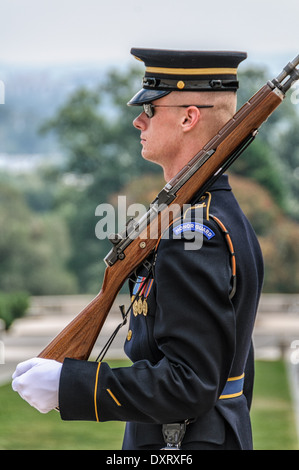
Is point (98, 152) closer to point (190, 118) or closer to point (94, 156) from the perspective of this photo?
point (94, 156)

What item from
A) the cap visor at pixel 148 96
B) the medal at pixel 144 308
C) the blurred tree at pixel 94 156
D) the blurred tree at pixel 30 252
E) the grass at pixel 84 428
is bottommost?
the medal at pixel 144 308

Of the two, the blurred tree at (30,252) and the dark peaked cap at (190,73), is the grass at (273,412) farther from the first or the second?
the blurred tree at (30,252)

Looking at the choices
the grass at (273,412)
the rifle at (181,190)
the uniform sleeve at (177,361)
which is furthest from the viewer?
the grass at (273,412)

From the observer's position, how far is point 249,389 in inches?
106

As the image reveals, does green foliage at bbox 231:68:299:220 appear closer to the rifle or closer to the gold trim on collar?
the gold trim on collar

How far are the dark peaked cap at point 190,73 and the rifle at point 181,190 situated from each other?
0.14 meters

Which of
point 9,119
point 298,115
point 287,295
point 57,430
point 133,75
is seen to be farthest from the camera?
point 9,119

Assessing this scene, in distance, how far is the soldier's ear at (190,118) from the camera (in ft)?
7.85

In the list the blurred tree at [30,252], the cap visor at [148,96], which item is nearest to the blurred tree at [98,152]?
the blurred tree at [30,252]

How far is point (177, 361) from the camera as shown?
2.12m

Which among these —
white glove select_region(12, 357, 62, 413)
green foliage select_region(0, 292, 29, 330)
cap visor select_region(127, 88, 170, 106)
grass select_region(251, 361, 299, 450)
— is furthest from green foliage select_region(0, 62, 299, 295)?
white glove select_region(12, 357, 62, 413)
